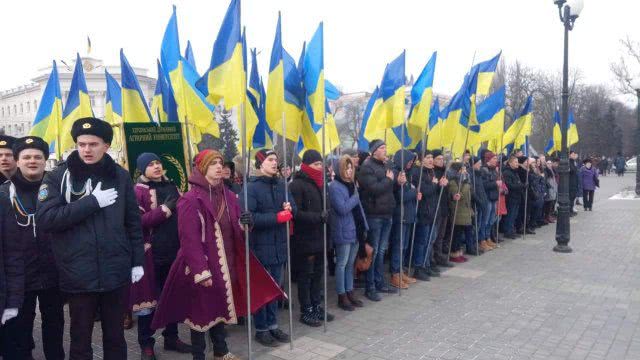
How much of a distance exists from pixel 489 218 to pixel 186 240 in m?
7.94

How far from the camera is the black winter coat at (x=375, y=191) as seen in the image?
21.5ft

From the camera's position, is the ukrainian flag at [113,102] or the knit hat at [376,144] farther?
the ukrainian flag at [113,102]

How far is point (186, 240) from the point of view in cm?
414

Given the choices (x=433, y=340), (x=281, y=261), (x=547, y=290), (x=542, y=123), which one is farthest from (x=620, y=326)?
(x=542, y=123)

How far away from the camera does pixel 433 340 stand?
5.15 meters

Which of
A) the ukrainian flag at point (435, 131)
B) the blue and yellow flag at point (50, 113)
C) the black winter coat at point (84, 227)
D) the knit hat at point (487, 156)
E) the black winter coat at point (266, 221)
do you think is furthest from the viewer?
the knit hat at point (487, 156)

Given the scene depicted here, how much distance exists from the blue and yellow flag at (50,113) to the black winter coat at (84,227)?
412cm

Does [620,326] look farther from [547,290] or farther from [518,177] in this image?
[518,177]

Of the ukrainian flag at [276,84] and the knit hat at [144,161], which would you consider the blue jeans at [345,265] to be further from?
the knit hat at [144,161]

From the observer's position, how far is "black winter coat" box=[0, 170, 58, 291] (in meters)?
3.98

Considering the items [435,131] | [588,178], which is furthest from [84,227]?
[588,178]

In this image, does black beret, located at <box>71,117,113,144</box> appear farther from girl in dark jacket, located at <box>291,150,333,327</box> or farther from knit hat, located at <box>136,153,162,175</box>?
girl in dark jacket, located at <box>291,150,333,327</box>

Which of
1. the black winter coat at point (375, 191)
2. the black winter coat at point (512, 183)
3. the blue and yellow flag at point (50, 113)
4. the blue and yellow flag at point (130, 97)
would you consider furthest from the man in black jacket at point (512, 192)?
the blue and yellow flag at point (50, 113)

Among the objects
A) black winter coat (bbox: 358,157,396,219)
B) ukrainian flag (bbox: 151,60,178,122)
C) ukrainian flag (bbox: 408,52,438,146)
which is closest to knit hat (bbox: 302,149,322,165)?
black winter coat (bbox: 358,157,396,219)
